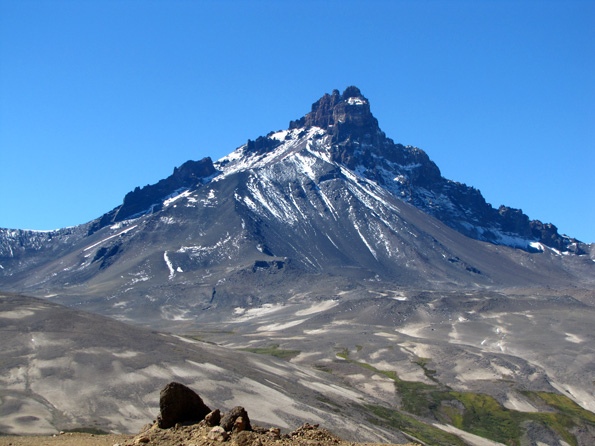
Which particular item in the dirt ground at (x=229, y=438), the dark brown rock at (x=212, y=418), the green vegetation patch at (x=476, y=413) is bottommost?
the green vegetation patch at (x=476, y=413)

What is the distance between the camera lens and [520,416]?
14788 centimetres

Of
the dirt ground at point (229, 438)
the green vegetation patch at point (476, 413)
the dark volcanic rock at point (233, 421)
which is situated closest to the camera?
the dirt ground at point (229, 438)

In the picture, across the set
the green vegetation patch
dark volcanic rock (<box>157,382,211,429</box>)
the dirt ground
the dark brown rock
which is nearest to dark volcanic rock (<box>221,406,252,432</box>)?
the dirt ground

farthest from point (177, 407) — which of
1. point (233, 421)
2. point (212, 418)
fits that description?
point (233, 421)

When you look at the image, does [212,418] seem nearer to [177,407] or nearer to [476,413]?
[177,407]

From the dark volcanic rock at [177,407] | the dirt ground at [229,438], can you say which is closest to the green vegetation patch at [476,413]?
the dark volcanic rock at [177,407]

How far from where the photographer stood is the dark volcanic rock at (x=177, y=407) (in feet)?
113

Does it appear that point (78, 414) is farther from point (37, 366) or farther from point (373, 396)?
point (373, 396)

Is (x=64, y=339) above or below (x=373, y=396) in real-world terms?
above

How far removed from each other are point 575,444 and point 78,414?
87.9 metres

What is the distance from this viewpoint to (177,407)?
34.9 meters

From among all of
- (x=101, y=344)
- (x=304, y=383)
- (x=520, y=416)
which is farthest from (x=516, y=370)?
(x=101, y=344)

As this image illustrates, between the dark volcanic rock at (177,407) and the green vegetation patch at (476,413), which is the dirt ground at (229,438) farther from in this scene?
the green vegetation patch at (476,413)

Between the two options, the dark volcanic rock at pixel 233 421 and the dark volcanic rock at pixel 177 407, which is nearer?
the dark volcanic rock at pixel 233 421
